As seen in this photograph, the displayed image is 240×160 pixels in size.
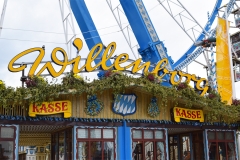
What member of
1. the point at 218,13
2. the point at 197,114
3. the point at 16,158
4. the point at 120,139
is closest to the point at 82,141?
the point at 120,139

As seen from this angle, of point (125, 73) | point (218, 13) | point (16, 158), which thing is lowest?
point (16, 158)

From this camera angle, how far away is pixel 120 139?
607 inches

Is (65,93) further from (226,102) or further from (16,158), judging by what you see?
(226,102)

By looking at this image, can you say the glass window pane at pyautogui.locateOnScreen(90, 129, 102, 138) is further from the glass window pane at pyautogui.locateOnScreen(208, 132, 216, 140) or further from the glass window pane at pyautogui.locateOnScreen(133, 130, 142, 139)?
the glass window pane at pyautogui.locateOnScreen(208, 132, 216, 140)

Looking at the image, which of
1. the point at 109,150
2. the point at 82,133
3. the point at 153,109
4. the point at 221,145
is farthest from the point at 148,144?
the point at 221,145

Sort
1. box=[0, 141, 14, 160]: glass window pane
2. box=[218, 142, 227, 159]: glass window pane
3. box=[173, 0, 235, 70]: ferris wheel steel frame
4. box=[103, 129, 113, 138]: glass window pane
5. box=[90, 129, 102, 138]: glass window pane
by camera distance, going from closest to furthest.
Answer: box=[0, 141, 14, 160]: glass window pane, box=[90, 129, 102, 138]: glass window pane, box=[103, 129, 113, 138]: glass window pane, box=[218, 142, 227, 159]: glass window pane, box=[173, 0, 235, 70]: ferris wheel steel frame

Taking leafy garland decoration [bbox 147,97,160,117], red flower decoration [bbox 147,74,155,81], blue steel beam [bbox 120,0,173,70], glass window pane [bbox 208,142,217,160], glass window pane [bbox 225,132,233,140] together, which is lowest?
glass window pane [bbox 208,142,217,160]

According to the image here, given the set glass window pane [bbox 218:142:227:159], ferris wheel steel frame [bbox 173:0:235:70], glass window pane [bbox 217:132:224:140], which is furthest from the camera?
ferris wheel steel frame [bbox 173:0:235:70]

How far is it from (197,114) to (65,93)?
6.82 metres

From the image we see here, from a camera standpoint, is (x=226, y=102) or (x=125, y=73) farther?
(x=226, y=102)

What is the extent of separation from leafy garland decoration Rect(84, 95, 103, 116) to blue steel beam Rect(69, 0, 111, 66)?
6491 mm

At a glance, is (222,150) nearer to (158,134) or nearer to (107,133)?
(158,134)

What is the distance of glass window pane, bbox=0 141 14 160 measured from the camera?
13547mm

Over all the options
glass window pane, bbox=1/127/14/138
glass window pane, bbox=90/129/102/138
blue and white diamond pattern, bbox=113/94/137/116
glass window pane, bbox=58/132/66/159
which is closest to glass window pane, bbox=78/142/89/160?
glass window pane, bbox=90/129/102/138
